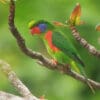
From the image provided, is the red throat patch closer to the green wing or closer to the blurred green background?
the green wing

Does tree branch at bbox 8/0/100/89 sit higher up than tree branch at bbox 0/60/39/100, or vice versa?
tree branch at bbox 8/0/100/89

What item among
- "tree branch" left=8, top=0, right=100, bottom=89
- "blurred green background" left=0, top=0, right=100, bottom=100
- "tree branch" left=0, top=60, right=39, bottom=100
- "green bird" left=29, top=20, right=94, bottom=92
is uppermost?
"blurred green background" left=0, top=0, right=100, bottom=100

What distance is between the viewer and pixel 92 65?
4.12 metres

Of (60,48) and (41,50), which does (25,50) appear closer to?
(60,48)

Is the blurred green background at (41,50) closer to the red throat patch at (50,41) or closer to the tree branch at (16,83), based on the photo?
the red throat patch at (50,41)

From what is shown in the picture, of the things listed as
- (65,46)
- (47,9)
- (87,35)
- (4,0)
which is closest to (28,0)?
(47,9)

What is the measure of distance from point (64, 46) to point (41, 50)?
181 centimetres

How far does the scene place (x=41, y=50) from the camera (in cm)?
370

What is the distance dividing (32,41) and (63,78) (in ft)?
1.12

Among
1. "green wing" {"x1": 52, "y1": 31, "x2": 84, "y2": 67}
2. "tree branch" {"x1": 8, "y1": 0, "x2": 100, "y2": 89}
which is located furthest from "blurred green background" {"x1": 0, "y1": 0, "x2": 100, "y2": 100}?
"tree branch" {"x1": 8, "y1": 0, "x2": 100, "y2": 89}

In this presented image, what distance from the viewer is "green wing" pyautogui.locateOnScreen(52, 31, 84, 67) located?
1.81 m

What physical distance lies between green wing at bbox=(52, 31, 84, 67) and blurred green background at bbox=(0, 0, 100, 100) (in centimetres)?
160

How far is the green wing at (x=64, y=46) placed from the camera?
1.81 meters

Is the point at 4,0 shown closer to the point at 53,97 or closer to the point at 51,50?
the point at 51,50
